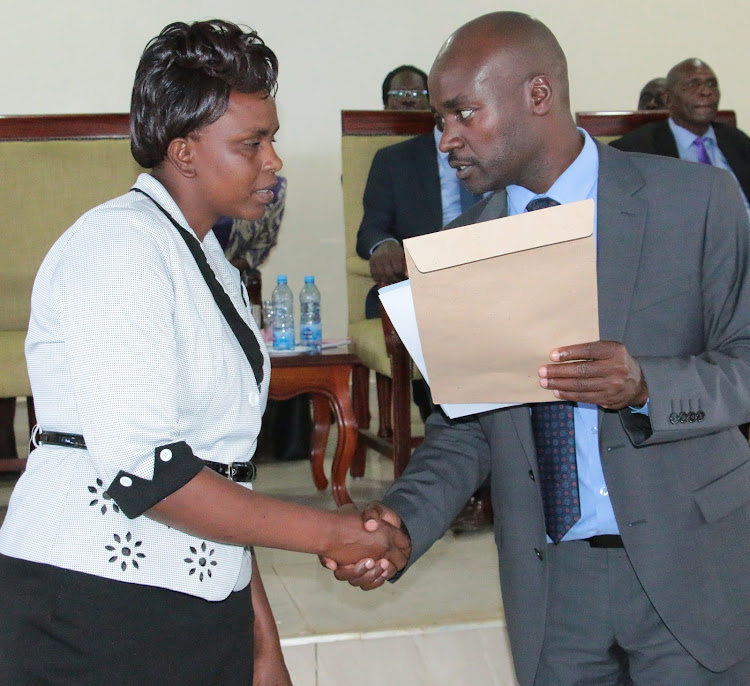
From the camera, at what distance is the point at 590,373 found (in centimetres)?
137

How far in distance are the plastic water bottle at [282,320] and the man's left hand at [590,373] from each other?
8.74 ft

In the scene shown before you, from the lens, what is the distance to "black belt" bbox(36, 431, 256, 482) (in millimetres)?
1300

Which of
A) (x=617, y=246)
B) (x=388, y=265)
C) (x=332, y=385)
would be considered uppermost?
(x=617, y=246)

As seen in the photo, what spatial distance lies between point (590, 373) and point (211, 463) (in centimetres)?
54

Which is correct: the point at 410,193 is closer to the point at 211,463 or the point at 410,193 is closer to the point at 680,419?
the point at 680,419

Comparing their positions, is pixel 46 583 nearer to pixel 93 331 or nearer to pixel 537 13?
pixel 93 331

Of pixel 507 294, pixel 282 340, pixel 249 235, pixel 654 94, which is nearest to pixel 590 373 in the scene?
pixel 507 294

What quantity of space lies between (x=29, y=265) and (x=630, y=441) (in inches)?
135

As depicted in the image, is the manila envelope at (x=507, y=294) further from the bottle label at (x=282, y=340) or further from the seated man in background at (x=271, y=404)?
the seated man in background at (x=271, y=404)

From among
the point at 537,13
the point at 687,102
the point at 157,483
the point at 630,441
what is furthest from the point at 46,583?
the point at 537,13

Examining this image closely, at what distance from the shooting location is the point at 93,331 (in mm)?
1192

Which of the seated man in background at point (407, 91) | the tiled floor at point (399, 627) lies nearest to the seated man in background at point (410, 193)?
the seated man in background at point (407, 91)

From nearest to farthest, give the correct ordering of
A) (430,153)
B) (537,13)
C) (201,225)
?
(201,225)
(430,153)
(537,13)

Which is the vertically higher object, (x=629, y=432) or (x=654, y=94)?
(x=654, y=94)
